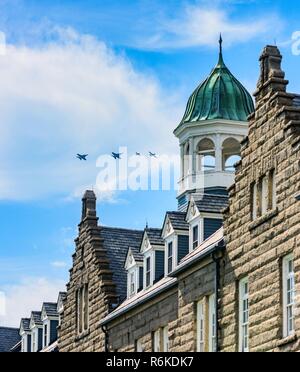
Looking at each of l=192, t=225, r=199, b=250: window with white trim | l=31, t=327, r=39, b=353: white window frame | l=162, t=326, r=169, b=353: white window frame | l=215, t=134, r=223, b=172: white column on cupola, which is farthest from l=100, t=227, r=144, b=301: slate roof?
l=31, t=327, r=39, b=353: white window frame

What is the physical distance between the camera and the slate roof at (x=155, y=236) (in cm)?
5272

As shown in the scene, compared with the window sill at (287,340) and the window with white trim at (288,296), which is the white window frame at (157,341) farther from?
the window sill at (287,340)

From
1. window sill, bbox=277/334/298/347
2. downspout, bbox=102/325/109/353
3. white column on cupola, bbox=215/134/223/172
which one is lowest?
window sill, bbox=277/334/298/347

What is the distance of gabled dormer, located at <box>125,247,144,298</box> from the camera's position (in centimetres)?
5453

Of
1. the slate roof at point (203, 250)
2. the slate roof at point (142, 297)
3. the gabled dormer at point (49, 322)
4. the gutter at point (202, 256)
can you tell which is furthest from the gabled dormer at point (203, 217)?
the gabled dormer at point (49, 322)

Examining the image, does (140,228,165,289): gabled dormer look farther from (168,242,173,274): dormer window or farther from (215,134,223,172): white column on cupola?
(215,134,223,172): white column on cupola

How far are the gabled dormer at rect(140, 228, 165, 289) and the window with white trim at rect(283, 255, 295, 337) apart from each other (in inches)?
557

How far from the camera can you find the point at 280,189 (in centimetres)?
3856

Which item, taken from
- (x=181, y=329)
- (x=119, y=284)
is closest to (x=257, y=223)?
(x=181, y=329)

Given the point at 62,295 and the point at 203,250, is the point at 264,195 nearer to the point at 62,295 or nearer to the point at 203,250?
the point at 203,250

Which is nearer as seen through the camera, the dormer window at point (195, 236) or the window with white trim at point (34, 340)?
the dormer window at point (195, 236)

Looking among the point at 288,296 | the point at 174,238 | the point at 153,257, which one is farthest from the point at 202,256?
the point at 153,257

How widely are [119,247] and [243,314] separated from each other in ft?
68.3
